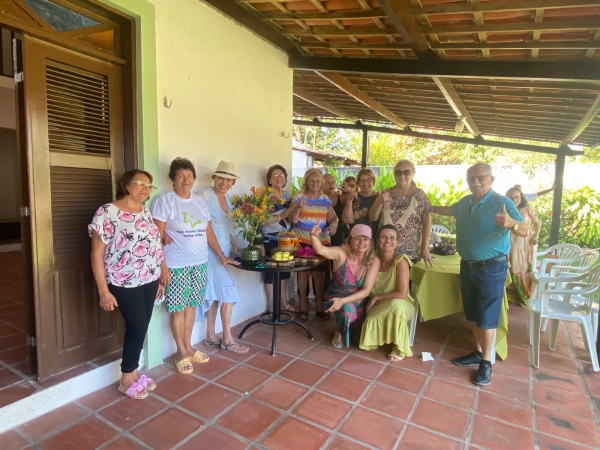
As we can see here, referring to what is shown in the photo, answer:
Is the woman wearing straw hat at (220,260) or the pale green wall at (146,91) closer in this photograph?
the pale green wall at (146,91)

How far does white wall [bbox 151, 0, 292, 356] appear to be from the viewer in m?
2.84

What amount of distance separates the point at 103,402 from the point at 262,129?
2.88 meters

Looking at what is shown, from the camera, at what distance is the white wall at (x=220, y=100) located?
2838 millimetres

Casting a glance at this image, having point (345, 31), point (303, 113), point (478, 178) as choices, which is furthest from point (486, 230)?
point (303, 113)

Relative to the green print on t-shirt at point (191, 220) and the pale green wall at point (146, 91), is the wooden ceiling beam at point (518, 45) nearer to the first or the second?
the pale green wall at point (146, 91)

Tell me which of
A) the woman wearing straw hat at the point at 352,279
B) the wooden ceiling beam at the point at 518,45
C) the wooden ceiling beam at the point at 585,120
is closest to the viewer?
the wooden ceiling beam at the point at 518,45

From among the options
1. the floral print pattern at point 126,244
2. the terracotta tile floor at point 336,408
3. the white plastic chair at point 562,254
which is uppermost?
the floral print pattern at point 126,244

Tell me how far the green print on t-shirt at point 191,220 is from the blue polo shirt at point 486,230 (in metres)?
2.14

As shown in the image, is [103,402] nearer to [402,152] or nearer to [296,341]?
[296,341]

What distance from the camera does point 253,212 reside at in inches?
117

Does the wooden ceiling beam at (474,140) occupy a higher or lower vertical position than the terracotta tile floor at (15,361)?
higher

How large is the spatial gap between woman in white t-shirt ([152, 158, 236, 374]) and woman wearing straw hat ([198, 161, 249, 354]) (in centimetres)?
18

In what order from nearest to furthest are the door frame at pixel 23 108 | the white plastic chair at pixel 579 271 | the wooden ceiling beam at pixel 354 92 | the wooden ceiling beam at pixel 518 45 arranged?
the door frame at pixel 23 108
the wooden ceiling beam at pixel 518 45
the white plastic chair at pixel 579 271
the wooden ceiling beam at pixel 354 92

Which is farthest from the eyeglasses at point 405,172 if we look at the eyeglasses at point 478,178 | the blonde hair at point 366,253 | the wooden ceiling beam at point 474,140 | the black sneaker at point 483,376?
the wooden ceiling beam at point 474,140
